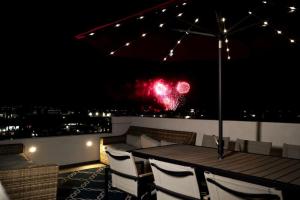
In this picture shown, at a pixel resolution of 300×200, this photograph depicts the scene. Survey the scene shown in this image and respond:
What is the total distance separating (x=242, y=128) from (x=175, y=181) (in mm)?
2922

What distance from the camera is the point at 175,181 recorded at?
2.38 meters

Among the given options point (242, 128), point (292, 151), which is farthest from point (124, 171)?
point (242, 128)

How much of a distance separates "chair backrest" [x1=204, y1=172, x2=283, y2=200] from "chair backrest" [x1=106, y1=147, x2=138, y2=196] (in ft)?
3.57

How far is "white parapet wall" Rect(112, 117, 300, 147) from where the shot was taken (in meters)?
4.21

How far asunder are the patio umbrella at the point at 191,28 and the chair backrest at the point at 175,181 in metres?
0.74

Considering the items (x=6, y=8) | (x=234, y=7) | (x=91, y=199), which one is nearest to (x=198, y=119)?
(x=91, y=199)

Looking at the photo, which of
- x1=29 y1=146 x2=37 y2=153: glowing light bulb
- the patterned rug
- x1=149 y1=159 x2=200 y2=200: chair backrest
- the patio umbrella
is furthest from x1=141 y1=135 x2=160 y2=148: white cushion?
x1=29 y1=146 x2=37 y2=153: glowing light bulb

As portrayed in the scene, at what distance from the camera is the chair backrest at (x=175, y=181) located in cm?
225

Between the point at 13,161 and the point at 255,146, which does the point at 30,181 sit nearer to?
the point at 13,161

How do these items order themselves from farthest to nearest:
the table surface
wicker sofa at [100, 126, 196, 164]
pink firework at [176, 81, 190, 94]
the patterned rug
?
pink firework at [176, 81, 190, 94] < wicker sofa at [100, 126, 196, 164] < the patterned rug < the table surface

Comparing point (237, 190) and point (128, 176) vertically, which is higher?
point (237, 190)

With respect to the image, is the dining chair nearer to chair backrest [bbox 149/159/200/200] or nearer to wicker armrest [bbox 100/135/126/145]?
chair backrest [bbox 149/159/200/200]

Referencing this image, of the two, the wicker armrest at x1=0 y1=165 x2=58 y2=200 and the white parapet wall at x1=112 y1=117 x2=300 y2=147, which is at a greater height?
the white parapet wall at x1=112 y1=117 x2=300 y2=147

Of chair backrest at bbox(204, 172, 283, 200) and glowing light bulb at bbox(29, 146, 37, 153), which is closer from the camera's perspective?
chair backrest at bbox(204, 172, 283, 200)
